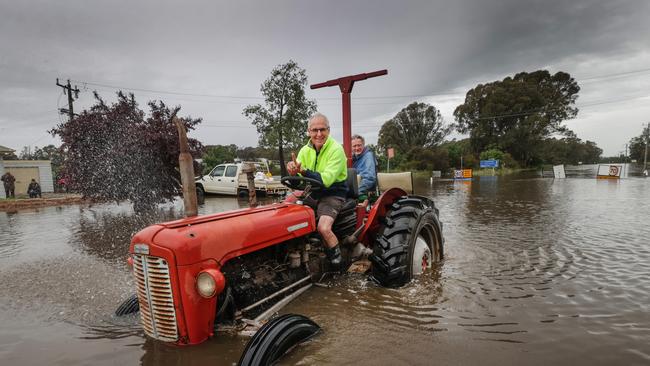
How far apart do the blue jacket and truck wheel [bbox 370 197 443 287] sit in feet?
2.53

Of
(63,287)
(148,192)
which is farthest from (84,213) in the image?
(63,287)

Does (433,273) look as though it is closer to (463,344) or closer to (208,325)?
(463,344)

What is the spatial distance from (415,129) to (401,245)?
57154 millimetres

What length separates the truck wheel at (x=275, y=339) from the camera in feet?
6.37

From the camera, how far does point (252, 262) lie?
2.65 metres

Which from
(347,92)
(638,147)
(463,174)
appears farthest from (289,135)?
(638,147)

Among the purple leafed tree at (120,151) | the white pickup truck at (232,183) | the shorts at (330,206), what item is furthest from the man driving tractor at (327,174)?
the white pickup truck at (232,183)

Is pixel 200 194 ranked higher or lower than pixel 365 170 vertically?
lower

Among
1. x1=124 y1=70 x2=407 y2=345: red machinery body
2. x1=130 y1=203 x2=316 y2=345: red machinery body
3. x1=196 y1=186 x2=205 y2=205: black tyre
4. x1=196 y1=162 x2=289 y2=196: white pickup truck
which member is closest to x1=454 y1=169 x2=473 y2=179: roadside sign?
x1=196 y1=162 x2=289 y2=196: white pickup truck

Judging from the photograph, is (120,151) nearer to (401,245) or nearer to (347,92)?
(347,92)

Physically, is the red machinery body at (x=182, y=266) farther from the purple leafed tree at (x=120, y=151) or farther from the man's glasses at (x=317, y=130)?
the purple leafed tree at (x=120, y=151)

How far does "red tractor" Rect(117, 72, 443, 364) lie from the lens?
6.88 feet

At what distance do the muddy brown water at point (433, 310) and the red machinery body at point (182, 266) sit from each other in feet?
0.87

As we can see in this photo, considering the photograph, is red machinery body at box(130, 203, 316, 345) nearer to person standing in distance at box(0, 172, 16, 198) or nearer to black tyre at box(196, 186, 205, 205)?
black tyre at box(196, 186, 205, 205)
